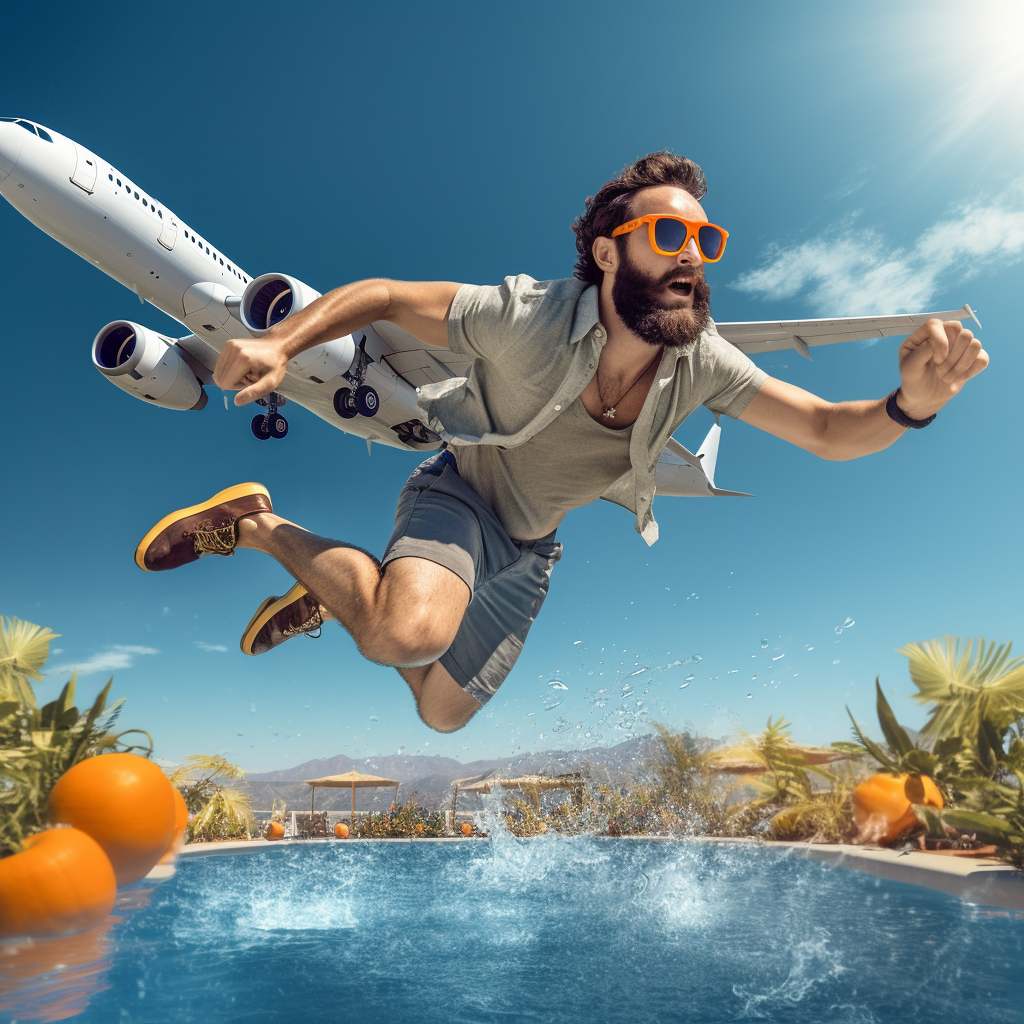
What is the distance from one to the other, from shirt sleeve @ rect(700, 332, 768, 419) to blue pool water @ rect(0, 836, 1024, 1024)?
259 cm

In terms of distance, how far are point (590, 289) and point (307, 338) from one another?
84 centimetres

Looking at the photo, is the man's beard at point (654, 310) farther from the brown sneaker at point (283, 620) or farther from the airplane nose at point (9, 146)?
the airplane nose at point (9, 146)

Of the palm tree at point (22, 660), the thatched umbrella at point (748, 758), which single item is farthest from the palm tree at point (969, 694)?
the palm tree at point (22, 660)

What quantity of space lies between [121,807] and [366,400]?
7.22m

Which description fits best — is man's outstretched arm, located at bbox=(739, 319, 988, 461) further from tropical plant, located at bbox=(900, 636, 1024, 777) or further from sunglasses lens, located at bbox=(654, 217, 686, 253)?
tropical plant, located at bbox=(900, 636, 1024, 777)

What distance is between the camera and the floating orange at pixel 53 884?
121 inches

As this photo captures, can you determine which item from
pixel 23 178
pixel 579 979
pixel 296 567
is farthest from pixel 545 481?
pixel 23 178

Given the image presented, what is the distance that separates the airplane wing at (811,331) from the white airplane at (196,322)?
0.07 feet

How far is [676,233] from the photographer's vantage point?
5.79 feet

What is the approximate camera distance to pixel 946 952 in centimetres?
356

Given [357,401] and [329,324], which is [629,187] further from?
[357,401]

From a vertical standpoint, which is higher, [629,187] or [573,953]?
[629,187]

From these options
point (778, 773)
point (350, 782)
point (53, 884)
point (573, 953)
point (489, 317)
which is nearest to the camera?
point (489, 317)

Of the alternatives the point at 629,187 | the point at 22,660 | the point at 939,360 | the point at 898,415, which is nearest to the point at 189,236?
the point at 22,660
